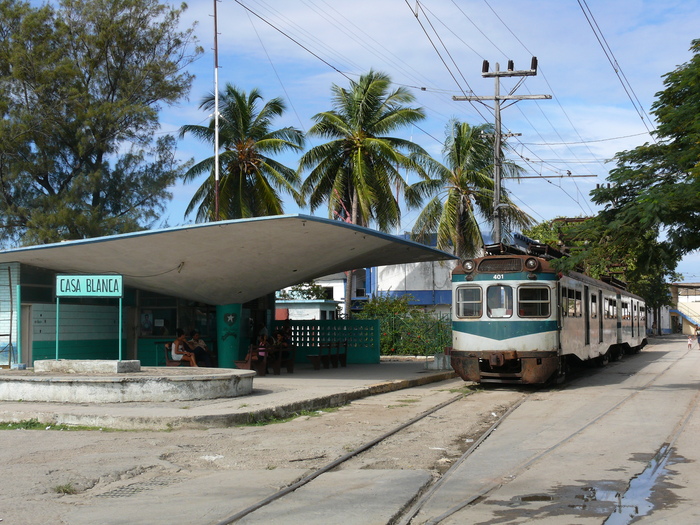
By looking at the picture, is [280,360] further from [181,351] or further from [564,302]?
[564,302]

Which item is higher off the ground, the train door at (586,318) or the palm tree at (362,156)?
the palm tree at (362,156)

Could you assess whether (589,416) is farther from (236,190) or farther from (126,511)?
(236,190)

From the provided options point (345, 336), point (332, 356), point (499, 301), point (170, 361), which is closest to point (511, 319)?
point (499, 301)

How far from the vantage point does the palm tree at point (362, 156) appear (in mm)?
30922

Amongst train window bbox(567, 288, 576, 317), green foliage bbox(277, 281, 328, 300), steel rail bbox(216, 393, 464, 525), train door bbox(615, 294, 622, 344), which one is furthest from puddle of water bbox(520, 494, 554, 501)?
green foliage bbox(277, 281, 328, 300)

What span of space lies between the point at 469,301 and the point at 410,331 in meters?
12.9

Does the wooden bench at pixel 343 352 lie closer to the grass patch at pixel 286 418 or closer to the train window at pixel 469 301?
the train window at pixel 469 301

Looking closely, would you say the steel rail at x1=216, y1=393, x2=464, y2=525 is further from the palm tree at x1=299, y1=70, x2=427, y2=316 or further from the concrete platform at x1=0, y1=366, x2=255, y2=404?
the palm tree at x1=299, y1=70, x2=427, y2=316

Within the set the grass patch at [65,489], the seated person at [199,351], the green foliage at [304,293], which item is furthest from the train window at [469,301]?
the green foliage at [304,293]

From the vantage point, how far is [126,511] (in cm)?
662

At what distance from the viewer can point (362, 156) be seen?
Result: 3105 centimetres

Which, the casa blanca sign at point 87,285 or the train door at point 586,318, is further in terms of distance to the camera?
the train door at point 586,318

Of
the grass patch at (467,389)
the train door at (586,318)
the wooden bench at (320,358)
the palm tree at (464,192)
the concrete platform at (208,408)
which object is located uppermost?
the palm tree at (464,192)

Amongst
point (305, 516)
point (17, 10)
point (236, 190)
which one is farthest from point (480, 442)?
point (17, 10)
